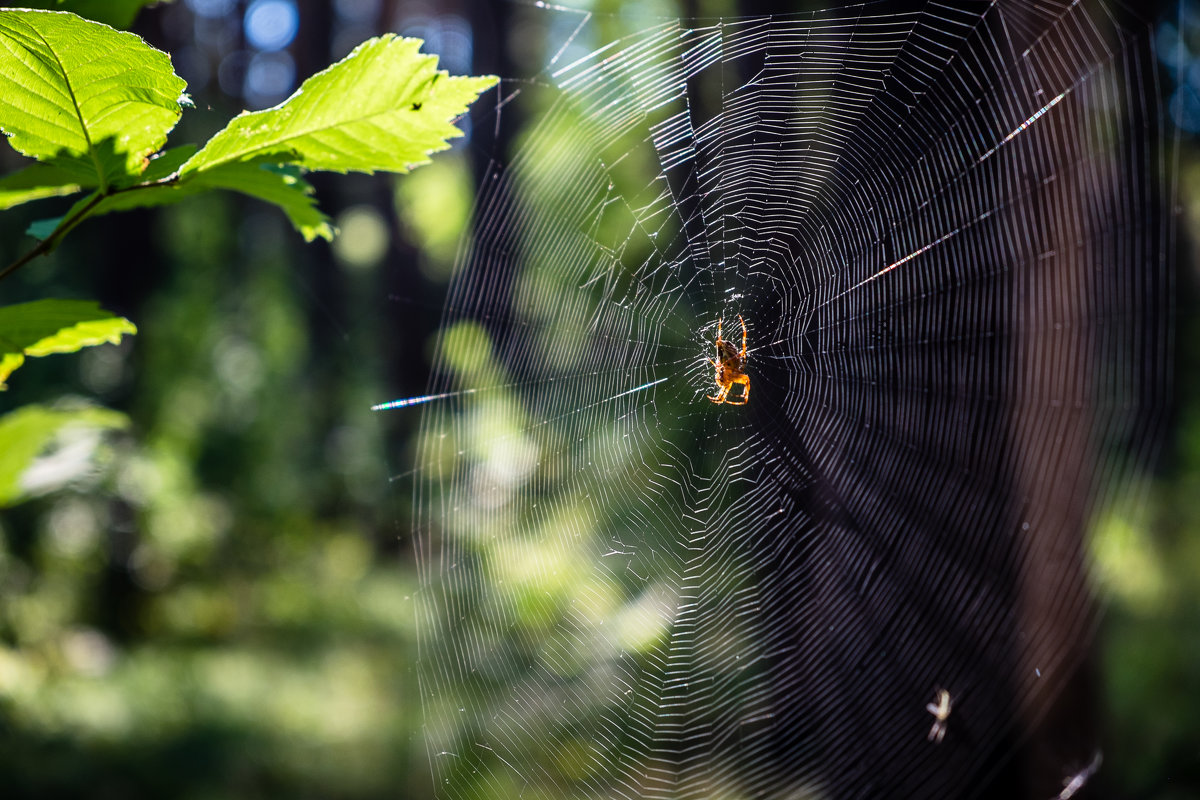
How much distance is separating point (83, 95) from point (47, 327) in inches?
10.3

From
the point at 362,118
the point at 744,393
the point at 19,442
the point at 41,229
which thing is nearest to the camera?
the point at 362,118

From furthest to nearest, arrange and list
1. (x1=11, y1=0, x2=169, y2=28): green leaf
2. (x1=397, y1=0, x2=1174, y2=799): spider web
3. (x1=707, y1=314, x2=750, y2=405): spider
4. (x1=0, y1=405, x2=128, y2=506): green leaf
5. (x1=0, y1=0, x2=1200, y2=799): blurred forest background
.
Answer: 1. (x1=0, y1=0, x2=1200, y2=799): blurred forest background
2. (x1=707, y1=314, x2=750, y2=405): spider
3. (x1=397, y1=0, x2=1174, y2=799): spider web
4. (x1=0, y1=405, x2=128, y2=506): green leaf
5. (x1=11, y1=0, x2=169, y2=28): green leaf

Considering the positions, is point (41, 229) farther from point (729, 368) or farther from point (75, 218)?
point (729, 368)

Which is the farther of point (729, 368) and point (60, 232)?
→ point (729, 368)

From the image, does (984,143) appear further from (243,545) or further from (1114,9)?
(243,545)

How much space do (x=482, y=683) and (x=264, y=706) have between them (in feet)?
5.33

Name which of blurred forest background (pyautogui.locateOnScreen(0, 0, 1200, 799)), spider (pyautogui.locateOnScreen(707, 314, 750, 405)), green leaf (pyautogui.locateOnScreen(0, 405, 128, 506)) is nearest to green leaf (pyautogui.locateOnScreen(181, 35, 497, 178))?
green leaf (pyautogui.locateOnScreen(0, 405, 128, 506))

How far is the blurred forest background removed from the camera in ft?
14.9

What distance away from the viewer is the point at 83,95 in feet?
2.20

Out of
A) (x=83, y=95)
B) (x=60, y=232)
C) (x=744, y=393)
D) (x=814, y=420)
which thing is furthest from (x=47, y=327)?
(x=814, y=420)

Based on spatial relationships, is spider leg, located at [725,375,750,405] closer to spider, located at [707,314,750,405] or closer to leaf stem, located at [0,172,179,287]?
spider, located at [707,314,750,405]

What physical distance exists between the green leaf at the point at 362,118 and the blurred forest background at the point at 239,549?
0.95 meters

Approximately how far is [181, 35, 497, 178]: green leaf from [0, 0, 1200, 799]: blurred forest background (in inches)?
37.5

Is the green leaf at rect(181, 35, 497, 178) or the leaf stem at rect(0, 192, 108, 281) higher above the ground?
the green leaf at rect(181, 35, 497, 178)
